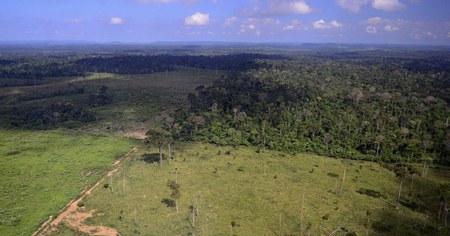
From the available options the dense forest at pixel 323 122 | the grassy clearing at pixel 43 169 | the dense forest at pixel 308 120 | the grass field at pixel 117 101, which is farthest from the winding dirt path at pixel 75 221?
the grass field at pixel 117 101

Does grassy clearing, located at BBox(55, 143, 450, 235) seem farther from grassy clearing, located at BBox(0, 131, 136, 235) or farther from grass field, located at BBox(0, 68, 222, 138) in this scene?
grass field, located at BBox(0, 68, 222, 138)

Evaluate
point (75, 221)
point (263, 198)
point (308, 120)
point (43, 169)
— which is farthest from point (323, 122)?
point (43, 169)

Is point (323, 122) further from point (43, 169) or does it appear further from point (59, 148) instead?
point (43, 169)

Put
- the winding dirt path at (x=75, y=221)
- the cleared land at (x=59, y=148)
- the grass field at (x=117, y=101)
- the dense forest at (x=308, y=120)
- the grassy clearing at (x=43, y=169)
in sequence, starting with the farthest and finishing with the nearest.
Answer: the grass field at (x=117, y=101), the dense forest at (x=308, y=120), the cleared land at (x=59, y=148), the grassy clearing at (x=43, y=169), the winding dirt path at (x=75, y=221)

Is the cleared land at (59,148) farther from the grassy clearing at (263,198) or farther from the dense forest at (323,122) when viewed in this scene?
the dense forest at (323,122)

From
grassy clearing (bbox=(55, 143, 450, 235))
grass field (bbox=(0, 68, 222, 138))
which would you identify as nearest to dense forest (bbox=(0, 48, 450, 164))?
grass field (bbox=(0, 68, 222, 138))

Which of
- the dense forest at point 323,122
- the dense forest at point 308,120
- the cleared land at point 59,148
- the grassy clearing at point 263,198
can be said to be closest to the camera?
the grassy clearing at point 263,198

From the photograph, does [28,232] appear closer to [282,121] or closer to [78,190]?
[78,190]
